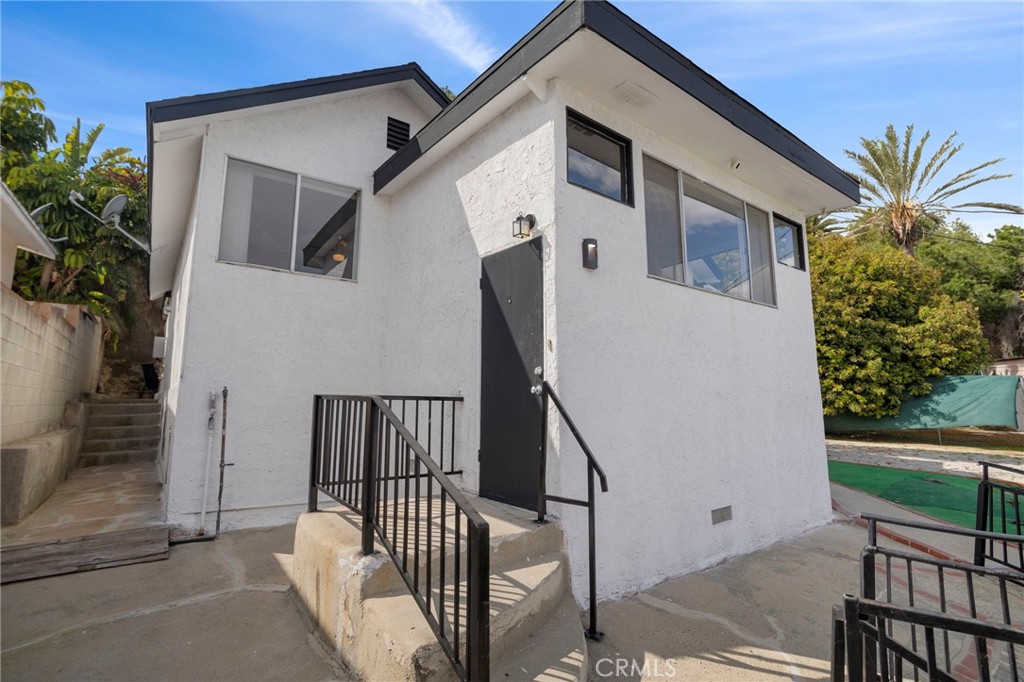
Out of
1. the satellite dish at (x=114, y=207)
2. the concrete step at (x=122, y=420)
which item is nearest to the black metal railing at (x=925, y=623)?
the satellite dish at (x=114, y=207)

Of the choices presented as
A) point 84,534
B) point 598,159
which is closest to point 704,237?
point 598,159

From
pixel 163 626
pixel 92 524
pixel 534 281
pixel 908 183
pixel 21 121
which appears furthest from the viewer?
pixel 908 183

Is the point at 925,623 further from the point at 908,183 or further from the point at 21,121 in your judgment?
the point at 908,183

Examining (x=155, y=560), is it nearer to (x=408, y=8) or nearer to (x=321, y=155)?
(x=321, y=155)

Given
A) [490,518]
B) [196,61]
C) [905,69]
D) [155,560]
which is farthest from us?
[905,69]

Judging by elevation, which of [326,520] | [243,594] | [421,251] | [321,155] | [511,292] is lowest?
[243,594]

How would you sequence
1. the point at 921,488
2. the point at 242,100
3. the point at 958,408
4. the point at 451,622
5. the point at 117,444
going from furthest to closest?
1. the point at 958,408
2. the point at 117,444
3. the point at 921,488
4. the point at 242,100
5. the point at 451,622

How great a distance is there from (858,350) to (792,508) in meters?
11.2

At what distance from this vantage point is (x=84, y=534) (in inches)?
149

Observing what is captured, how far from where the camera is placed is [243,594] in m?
3.05

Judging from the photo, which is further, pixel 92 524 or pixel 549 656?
pixel 92 524

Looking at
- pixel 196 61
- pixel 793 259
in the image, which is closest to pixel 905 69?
pixel 793 259

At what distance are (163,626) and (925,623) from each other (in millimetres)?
3621

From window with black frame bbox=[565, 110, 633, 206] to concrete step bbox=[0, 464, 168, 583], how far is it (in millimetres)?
4647
